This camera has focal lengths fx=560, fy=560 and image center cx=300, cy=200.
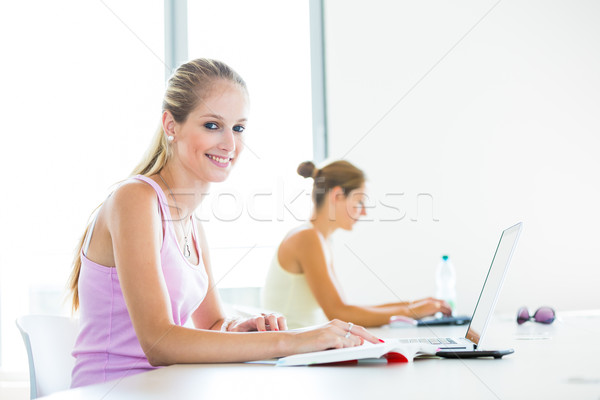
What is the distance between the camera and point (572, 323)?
1579 millimetres

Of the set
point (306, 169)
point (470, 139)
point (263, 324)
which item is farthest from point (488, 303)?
point (470, 139)

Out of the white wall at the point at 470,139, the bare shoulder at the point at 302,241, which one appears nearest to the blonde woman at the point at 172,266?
the bare shoulder at the point at 302,241

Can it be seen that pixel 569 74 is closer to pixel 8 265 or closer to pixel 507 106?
pixel 507 106

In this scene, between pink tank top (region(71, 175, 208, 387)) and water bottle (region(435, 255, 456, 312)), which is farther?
water bottle (region(435, 255, 456, 312))

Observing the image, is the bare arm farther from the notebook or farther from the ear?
the notebook

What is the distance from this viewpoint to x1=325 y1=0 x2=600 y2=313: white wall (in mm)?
2477

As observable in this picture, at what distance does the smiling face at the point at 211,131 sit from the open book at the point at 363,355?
22.6 inches

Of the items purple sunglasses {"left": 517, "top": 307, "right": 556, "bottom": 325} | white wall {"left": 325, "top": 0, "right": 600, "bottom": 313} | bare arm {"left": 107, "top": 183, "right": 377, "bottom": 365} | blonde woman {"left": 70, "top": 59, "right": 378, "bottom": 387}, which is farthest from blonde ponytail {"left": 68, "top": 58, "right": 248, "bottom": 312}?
white wall {"left": 325, "top": 0, "right": 600, "bottom": 313}

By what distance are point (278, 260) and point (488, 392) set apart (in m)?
1.37

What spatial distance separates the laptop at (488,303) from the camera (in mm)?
943

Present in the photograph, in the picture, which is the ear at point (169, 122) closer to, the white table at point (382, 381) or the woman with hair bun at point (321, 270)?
the white table at point (382, 381)

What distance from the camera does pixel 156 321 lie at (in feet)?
3.08

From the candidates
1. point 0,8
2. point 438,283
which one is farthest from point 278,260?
point 0,8

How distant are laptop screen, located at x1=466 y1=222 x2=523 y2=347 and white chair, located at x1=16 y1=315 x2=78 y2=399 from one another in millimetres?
811
